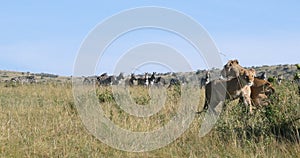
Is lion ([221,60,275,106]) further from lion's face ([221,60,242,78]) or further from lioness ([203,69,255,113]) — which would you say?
lioness ([203,69,255,113])

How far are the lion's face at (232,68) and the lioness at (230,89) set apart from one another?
0.30ft

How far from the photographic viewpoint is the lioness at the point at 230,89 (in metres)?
8.60

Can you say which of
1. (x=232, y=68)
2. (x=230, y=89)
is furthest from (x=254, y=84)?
(x=232, y=68)

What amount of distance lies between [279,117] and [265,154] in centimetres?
115

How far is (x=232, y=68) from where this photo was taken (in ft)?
28.9

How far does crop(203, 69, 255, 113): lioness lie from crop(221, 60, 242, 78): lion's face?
0.09 m

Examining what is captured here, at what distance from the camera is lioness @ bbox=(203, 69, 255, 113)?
8602 mm

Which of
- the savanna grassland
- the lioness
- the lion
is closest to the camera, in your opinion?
the savanna grassland

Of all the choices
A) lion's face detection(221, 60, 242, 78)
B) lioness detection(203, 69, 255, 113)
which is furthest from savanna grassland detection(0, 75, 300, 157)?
lion's face detection(221, 60, 242, 78)

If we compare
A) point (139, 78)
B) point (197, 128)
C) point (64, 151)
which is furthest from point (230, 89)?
point (139, 78)

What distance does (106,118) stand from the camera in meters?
7.95

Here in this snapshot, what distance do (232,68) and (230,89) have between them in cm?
44

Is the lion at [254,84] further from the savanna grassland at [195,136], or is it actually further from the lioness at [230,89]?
the savanna grassland at [195,136]

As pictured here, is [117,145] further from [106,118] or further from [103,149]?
[106,118]
